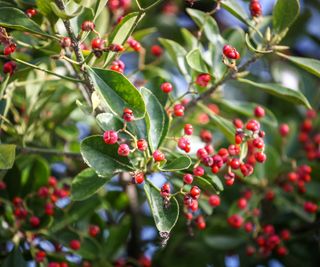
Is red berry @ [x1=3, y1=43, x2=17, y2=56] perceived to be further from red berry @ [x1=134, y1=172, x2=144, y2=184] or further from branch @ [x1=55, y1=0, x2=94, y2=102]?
red berry @ [x1=134, y1=172, x2=144, y2=184]

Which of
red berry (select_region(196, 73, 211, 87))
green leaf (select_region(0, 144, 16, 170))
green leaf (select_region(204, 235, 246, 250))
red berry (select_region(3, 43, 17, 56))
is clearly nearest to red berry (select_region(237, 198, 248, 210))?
green leaf (select_region(204, 235, 246, 250))

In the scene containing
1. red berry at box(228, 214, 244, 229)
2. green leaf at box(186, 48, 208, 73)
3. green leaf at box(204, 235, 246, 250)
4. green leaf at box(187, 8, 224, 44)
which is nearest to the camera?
green leaf at box(186, 48, 208, 73)

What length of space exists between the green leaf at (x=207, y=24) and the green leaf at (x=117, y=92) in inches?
26.1

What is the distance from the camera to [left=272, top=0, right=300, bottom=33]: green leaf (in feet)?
7.45

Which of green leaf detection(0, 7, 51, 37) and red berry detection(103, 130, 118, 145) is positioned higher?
green leaf detection(0, 7, 51, 37)

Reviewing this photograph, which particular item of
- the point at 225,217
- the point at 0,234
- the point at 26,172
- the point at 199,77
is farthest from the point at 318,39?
the point at 0,234

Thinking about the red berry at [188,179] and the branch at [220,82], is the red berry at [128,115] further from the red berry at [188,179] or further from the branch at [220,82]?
the branch at [220,82]

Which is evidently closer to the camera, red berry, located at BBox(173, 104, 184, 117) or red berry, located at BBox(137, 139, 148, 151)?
red berry, located at BBox(137, 139, 148, 151)

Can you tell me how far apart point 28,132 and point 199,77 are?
792 millimetres

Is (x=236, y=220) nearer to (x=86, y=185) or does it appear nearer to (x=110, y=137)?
(x=86, y=185)

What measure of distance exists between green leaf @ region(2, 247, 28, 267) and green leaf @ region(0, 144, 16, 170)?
53cm

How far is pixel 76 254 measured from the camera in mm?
2590

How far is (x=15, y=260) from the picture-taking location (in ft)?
7.76

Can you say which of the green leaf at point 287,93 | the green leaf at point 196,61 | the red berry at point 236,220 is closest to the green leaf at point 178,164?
the green leaf at point 196,61
